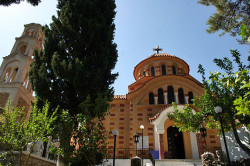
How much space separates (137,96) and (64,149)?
10.8 metres

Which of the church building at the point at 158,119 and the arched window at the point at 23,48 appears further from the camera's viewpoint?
the arched window at the point at 23,48

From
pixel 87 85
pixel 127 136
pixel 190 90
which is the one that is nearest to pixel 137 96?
pixel 127 136

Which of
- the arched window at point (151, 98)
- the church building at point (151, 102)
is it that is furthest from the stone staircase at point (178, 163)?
the arched window at point (151, 98)

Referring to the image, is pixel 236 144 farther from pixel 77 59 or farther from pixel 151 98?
pixel 77 59

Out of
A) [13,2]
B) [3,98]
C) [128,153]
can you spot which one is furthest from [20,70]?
[13,2]

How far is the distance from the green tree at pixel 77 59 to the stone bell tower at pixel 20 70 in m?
12.9

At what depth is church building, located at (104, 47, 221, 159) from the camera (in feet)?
46.8

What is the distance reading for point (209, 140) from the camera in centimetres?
1481

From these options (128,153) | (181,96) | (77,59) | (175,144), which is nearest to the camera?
(77,59)

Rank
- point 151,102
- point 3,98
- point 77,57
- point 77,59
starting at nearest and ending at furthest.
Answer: point 77,59 < point 77,57 < point 151,102 < point 3,98

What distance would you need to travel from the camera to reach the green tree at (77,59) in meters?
9.27

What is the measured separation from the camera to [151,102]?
17250 millimetres

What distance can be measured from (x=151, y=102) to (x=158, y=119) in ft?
10.3

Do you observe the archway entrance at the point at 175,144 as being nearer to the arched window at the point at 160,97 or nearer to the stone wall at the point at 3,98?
the arched window at the point at 160,97
